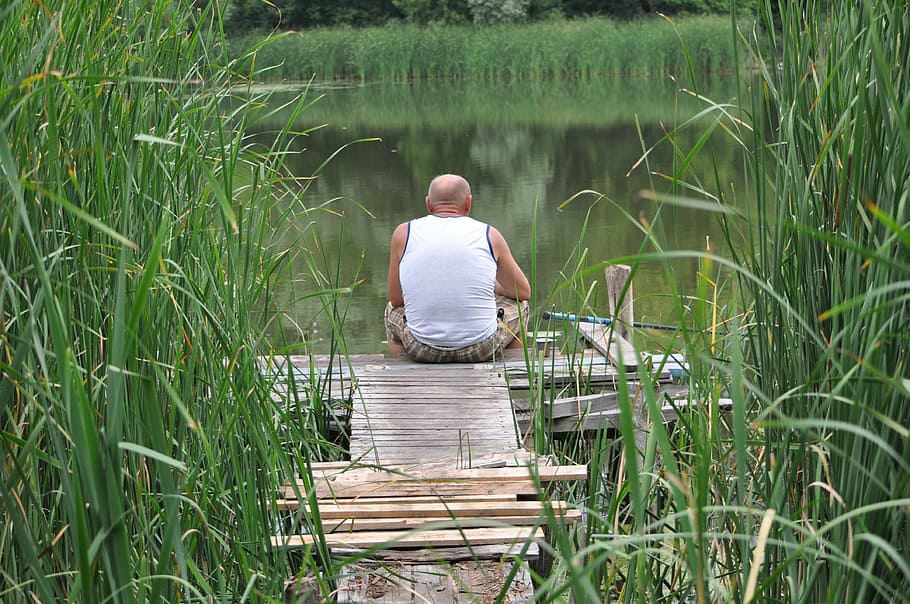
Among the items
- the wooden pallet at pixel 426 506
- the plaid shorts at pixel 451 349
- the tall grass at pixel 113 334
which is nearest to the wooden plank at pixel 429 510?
the wooden pallet at pixel 426 506

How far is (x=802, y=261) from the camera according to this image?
188 cm

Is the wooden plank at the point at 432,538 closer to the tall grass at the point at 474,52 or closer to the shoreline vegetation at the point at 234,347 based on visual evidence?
the shoreline vegetation at the point at 234,347

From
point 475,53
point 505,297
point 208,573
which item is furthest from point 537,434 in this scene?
point 475,53

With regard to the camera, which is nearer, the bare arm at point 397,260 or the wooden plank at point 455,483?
the wooden plank at point 455,483

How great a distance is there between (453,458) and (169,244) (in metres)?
1.36

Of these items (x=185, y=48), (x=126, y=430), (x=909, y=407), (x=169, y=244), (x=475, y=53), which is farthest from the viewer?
(x=475, y=53)

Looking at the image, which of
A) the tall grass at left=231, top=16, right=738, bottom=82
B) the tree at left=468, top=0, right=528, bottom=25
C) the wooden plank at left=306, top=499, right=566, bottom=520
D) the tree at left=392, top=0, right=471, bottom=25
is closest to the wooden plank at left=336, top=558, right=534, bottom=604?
the wooden plank at left=306, top=499, right=566, bottom=520

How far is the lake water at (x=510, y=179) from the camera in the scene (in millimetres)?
7453

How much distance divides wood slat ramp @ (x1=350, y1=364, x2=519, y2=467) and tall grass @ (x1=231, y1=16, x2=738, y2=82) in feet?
72.5

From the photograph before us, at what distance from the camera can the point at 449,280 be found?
4.45 m

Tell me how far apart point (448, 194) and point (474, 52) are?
22.3 meters

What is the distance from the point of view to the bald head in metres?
4.61

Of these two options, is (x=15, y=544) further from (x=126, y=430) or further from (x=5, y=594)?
(x=126, y=430)

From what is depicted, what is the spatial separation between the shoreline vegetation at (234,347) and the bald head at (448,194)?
2.09m
